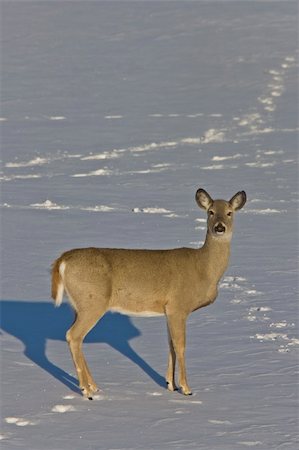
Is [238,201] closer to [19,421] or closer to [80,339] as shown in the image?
[80,339]

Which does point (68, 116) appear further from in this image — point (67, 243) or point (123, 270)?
point (123, 270)

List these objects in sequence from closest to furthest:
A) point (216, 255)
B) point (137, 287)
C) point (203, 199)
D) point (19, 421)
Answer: point (19, 421)
point (137, 287)
point (216, 255)
point (203, 199)

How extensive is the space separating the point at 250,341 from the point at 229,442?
2.68m

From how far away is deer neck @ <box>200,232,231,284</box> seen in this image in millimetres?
9055

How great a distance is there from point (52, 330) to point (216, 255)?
199 cm

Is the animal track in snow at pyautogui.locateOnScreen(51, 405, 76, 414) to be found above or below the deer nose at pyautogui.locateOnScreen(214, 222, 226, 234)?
below

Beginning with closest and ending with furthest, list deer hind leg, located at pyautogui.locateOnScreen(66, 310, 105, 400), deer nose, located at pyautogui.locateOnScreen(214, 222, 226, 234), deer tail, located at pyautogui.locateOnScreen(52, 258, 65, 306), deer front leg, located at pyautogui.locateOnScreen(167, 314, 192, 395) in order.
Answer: deer hind leg, located at pyautogui.locateOnScreen(66, 310, 105, 400) < deer tail, located at pyautogui.locateOnScreen(52, 258, 65, 306) < deer front leg, located at pyautogui.locateOnScreen(167, 314, 192, 395) < deer nose, located at pyautogui.locateOnScreen(214, 222, 226, 234)

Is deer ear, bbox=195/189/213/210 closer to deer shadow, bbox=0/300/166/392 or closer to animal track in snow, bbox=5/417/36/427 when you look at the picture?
deer shadow, bbox=0/300/166/392

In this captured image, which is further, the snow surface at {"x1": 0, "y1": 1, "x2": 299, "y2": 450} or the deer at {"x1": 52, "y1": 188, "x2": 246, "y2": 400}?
the deer at {"x1": 52, "y1": 188, "x2": 246, "y2": 400}

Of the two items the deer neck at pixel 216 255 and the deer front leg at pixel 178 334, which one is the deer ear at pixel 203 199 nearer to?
the deer neck at pixel 216 255

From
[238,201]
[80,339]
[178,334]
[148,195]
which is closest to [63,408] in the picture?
[80,339]

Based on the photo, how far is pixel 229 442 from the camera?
7215mm

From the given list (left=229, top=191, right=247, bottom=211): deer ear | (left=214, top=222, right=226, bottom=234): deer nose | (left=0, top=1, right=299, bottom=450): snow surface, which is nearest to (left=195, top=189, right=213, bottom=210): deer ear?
(left=229, top=191, right=247, bottom=211): deer ear

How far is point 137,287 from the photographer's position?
862 cm
